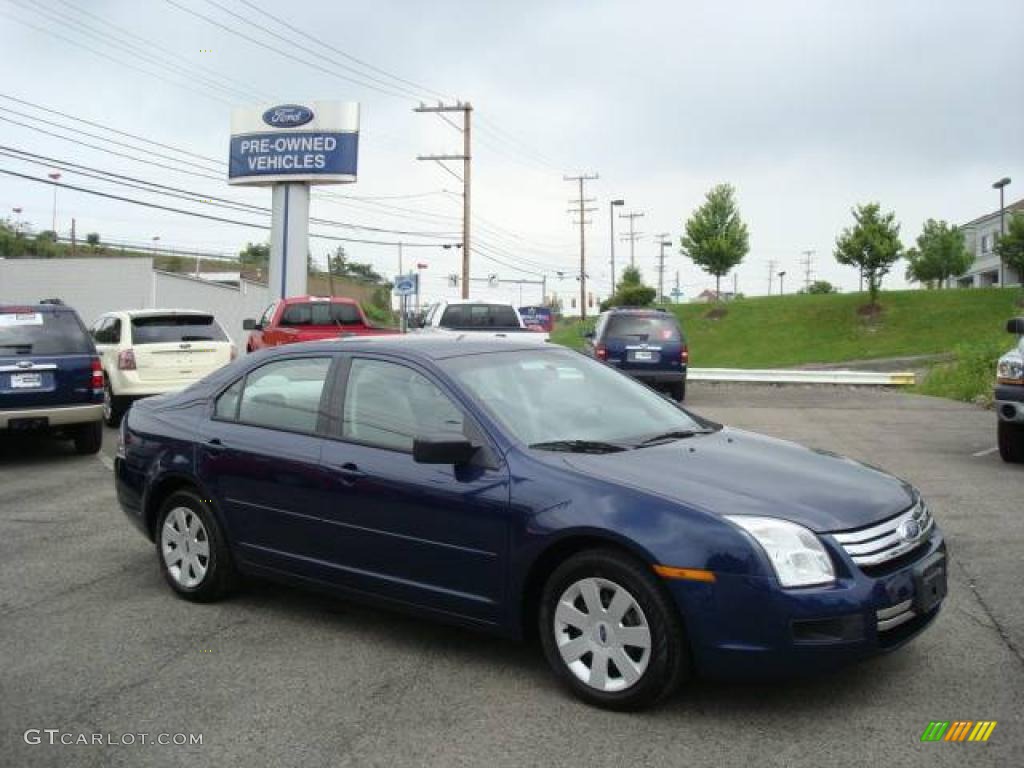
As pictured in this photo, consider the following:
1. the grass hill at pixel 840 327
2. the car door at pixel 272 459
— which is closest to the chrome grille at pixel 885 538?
the car door at pixel 272 459

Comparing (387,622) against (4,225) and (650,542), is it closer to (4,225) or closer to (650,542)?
(650,542)

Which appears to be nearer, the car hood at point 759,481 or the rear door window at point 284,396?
the car hood at point 759,481

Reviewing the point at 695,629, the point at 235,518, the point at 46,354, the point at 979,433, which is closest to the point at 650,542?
the point at 695,629

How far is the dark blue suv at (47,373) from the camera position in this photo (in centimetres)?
1009

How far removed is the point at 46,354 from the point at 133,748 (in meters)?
7.82

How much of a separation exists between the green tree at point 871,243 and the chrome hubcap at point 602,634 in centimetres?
3985

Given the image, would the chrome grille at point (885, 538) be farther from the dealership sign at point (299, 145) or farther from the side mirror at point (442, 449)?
the dealership sign at point (299, 145)

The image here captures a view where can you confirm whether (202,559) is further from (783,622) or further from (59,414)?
(59,414)

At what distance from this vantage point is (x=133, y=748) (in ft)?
11.8

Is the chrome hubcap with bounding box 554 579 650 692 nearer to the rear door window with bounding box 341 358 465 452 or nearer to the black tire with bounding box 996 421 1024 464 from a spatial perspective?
the rear door window with bounding box 341 358 465 452

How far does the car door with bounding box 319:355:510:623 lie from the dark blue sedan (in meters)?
0.01

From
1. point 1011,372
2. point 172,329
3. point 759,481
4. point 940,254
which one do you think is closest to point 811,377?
point 1011,372

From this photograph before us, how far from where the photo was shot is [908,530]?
395 cm

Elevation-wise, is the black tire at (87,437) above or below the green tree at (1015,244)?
below
